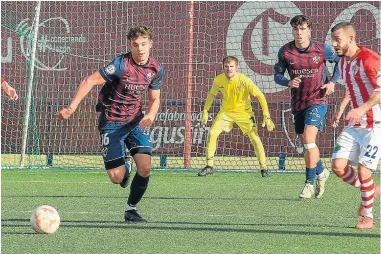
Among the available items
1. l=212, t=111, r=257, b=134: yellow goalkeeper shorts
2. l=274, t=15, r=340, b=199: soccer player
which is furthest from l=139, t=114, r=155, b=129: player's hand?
l=212, t=111, r=257, b=134: yellow goalkeeper shorts

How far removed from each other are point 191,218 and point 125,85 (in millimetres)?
1437

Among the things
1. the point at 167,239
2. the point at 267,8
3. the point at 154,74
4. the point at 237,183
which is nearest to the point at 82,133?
the point at 267,8

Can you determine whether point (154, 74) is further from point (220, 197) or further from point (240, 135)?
point (240, 135)

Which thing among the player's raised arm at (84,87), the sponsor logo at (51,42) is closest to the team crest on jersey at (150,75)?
the player's raised arm at (84,87)

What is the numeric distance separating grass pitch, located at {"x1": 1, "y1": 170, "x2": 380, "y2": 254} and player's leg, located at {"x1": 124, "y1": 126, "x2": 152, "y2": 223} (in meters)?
0.16

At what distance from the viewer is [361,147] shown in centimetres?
830

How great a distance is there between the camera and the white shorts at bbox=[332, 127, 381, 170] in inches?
319

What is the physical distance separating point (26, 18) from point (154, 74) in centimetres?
1242

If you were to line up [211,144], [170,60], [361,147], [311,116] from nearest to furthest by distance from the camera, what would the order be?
[361,147]
[311,116]
[211,144]
[170,60]

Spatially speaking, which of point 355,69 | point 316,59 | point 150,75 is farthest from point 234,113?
point 355,69

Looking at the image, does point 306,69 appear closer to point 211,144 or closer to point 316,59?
point 316,59

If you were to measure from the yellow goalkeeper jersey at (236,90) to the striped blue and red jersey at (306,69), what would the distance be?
13.2 feet

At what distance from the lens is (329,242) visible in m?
7.00

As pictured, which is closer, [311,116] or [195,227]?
[195,227]
